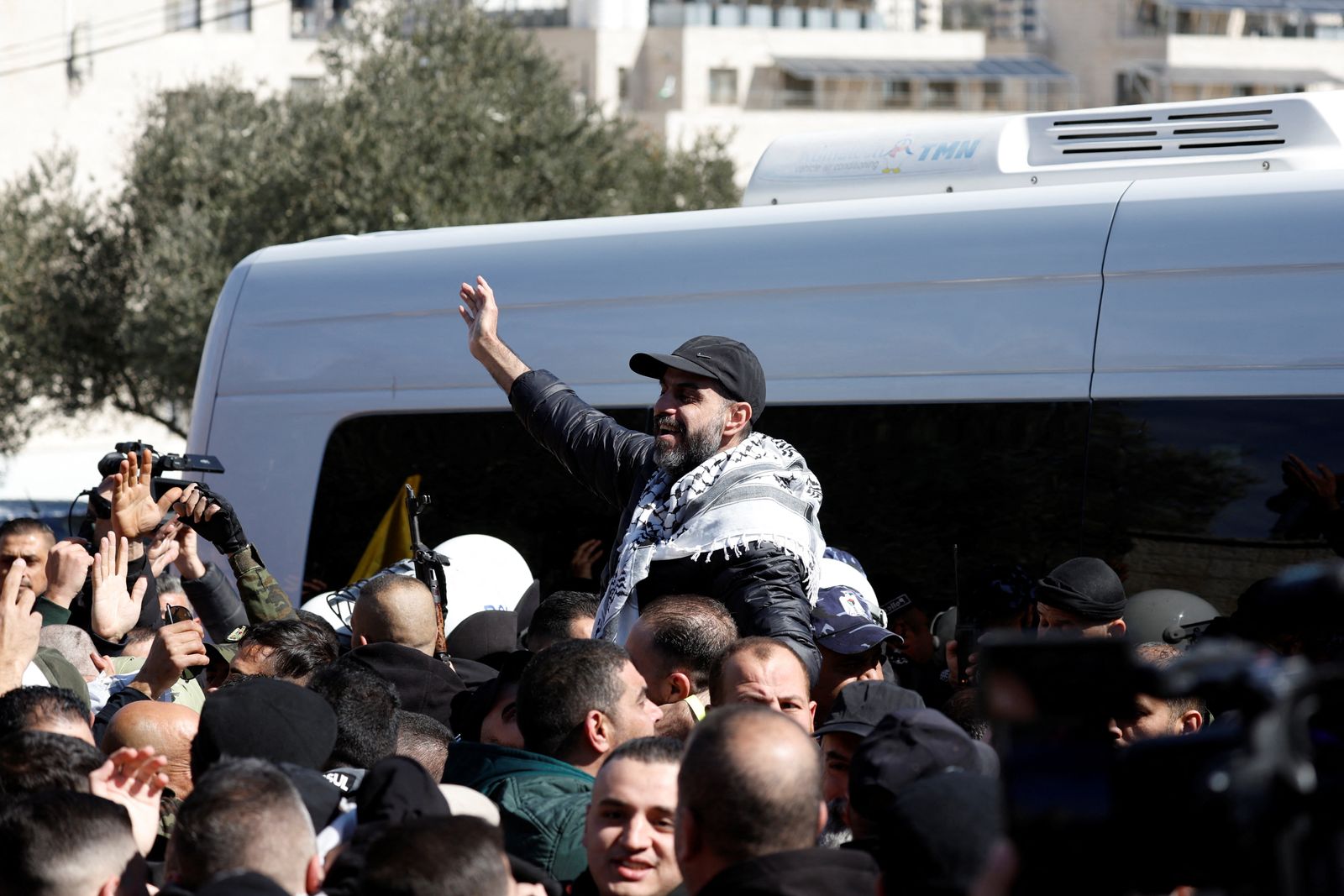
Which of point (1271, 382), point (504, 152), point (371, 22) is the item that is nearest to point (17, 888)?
point (1271, 382)

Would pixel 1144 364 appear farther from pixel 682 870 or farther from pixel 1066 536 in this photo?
pixel 682 870

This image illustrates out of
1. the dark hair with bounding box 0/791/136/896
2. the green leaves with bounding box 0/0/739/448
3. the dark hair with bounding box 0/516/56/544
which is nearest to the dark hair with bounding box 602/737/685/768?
the dark hair with bounding box 0/791/136/896

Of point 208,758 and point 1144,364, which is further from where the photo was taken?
point 1144,364

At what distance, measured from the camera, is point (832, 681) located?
4.50m

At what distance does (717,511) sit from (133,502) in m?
2.22

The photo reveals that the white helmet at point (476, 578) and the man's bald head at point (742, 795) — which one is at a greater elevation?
the man's bald head at point (742, 795)

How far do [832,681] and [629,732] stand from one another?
44.1 inches

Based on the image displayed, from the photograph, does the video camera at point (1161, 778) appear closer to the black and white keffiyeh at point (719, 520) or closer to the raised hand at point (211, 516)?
the black and white keffiyeh at point (719, 520)

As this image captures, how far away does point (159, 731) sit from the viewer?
381 centimetres

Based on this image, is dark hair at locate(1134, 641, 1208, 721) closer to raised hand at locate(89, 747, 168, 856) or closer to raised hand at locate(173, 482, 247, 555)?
raised hand at locate(89, 747, 168, 856)

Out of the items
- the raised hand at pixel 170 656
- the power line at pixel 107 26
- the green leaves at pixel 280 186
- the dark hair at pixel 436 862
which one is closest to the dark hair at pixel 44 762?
the raised hand at pixel 170 656

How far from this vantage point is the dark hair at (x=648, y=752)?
9.92ft

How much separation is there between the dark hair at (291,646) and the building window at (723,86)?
53.7 metres

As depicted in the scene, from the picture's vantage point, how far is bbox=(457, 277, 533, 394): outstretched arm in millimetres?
5180
